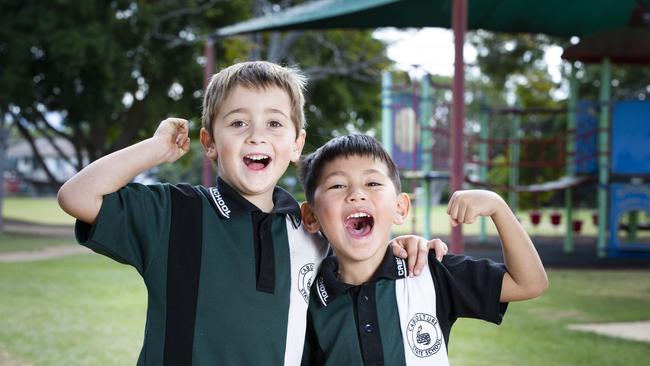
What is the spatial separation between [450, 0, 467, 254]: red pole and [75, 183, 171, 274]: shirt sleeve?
194 inches

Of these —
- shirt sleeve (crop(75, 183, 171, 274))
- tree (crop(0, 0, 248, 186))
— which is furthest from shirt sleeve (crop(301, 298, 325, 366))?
tree (crop(0, 0, 248, 186))

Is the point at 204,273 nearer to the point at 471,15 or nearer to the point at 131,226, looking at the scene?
the point at 131,226

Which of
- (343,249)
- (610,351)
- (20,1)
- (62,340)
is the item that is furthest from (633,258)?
(20,1)

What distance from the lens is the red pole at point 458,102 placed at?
6.98 meters

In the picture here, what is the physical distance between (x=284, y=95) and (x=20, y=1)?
16.8 metres

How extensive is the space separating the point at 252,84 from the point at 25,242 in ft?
45.1

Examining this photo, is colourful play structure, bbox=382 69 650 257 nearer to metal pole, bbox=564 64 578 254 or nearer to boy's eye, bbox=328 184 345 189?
metal pole, bbox=564 64 578 254

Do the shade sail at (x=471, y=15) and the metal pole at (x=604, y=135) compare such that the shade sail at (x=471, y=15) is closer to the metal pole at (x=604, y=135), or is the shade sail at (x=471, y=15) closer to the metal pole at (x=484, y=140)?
the metal pole at (x=604, y=135)

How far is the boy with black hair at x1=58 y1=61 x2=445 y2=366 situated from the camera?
208cm

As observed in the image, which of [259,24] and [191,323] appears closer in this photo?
[191,323]

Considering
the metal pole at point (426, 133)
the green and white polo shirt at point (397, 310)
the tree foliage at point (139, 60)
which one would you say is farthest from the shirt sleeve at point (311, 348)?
the tree foliage at point (139, 60)

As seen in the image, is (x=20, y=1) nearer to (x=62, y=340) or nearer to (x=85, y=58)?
(x=85, y=58)

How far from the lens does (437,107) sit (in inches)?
542

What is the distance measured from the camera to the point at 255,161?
2.26 m
